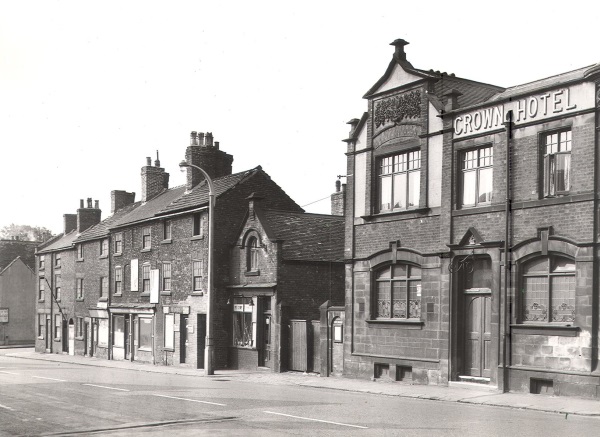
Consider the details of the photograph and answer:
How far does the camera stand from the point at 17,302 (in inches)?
2623

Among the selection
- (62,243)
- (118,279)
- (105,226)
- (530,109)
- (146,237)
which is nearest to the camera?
(530,109)

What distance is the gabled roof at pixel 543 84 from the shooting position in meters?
19.7

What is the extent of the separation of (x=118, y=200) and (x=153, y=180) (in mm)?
5935

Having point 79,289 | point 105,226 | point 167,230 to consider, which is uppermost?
point 105,226

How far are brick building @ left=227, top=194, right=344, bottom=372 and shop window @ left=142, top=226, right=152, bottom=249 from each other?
8.00 meters

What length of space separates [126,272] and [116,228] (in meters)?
2.70

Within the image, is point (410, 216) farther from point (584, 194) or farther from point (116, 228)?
point (116, 228)

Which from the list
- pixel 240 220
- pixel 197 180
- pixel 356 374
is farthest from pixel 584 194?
pixel 197 180

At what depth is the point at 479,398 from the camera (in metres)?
19.1

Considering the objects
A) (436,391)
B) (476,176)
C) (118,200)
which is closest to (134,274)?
(118,200)

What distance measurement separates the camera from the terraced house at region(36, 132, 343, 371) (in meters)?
33.7

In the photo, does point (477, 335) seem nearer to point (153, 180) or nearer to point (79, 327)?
point (153, 180)

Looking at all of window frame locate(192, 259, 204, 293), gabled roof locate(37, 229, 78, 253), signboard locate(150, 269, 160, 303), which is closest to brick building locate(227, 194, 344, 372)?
window frame locate(192, 259, 204, 293)

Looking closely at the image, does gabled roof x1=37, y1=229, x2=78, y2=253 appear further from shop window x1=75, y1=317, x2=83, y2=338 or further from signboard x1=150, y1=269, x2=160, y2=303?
signboard x1=150, y1=269, x2=160, y2=303
